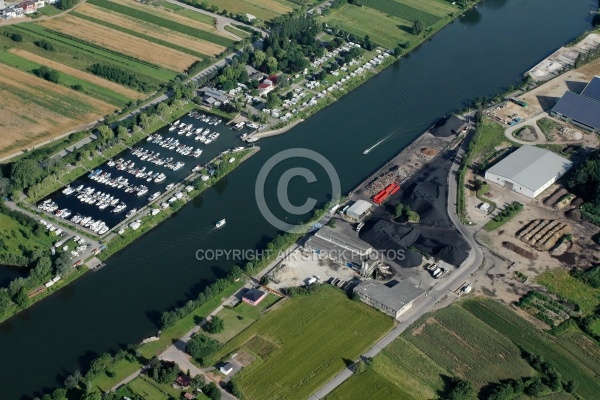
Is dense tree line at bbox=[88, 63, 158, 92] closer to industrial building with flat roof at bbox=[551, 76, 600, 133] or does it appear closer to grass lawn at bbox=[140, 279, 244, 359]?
grass lawn at bbox=[140, 279, 244, 359]

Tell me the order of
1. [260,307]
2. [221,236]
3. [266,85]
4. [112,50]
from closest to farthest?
[260,307] → [221,236] → [266,85] → [112,50]

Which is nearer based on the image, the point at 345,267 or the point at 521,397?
the point at 521,397

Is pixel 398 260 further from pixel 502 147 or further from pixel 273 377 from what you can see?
pixel 502 147

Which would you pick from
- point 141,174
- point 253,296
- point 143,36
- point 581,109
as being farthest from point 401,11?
point 253,296

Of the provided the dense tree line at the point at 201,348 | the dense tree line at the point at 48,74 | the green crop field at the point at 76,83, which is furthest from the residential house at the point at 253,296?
the dense tree line at the point at 48,74

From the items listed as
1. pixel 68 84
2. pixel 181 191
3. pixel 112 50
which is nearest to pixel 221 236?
pixel 181 191

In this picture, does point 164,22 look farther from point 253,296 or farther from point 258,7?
point 253,296

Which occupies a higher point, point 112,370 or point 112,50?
point 112,50
